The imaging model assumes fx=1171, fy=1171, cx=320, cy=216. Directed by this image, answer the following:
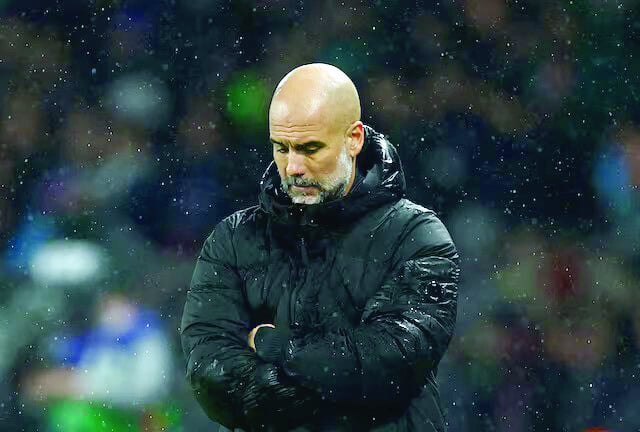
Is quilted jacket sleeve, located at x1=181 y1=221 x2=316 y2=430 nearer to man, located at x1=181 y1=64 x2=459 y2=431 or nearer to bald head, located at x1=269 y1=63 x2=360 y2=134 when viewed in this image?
man, located at x1=181 y1=64 x2=459 y2=431

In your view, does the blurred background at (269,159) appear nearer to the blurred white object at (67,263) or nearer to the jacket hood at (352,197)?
the blurred white object at (67,263)

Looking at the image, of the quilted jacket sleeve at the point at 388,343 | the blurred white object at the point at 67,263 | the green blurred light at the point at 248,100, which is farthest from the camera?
the blurred white object at the point at 67,263

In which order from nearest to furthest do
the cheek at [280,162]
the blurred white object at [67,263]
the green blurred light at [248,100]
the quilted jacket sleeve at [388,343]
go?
the quilted jacket sleeve at [388,343] < the cheek at [280,162] < the green blurred light at [248,100] < the blurred white object at [67,263]

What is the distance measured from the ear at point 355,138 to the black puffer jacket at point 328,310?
0.06 m

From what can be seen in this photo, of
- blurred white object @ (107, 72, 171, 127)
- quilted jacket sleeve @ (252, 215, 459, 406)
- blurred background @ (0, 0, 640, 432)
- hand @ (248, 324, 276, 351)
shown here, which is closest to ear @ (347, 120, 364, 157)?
quilted jacket sleeve @ (252, 215, 459, 406)

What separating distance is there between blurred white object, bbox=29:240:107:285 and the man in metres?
2.21

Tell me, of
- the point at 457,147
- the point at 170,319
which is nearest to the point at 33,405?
the point at 170,319

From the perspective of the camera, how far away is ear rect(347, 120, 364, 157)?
2324 millimetres

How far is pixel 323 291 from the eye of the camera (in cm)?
231

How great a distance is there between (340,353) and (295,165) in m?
0.37

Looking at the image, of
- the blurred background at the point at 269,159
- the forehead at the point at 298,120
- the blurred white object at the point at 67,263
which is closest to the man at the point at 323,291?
the forehead at the point at 298,120

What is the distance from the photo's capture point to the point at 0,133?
4668mm

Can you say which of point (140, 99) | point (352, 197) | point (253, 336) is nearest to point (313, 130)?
point (352, 197)

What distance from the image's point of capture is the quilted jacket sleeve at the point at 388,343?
2.17 meters
